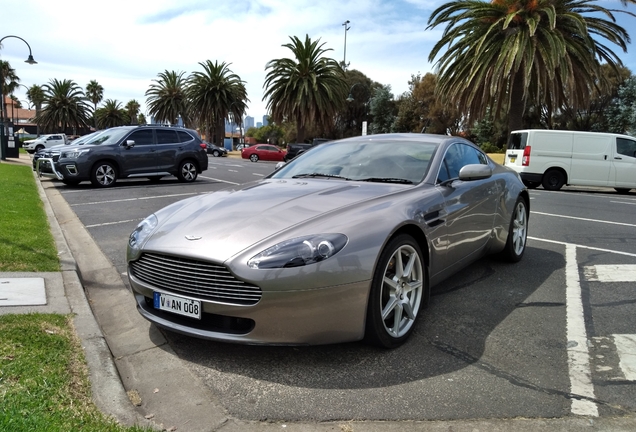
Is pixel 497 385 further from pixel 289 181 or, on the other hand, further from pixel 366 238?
pixel 289 181

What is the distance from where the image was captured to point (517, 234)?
5.65m

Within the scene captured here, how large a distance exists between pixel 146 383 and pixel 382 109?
5879cm

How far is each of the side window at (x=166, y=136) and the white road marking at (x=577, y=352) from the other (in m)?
11.9

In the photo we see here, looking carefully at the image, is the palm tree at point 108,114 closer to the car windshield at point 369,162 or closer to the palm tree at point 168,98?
the palm tree at point 168,98

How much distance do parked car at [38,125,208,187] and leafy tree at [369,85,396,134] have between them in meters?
45.7

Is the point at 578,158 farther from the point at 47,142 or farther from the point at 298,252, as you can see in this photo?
the point at 47,142

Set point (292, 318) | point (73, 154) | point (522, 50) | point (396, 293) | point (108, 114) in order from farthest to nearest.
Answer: point (108, 114) → point (522, 50) → point (73, 154) → point (396, 293) → point (292, 318)

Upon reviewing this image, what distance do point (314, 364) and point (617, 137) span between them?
16.9m

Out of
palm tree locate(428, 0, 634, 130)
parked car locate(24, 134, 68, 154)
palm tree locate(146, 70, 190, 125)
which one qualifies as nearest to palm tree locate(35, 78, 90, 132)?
palm tree locate(146, 70, 190, 125)

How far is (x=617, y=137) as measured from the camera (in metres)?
16.5

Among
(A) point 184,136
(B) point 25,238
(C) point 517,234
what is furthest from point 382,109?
(B) point 25,238

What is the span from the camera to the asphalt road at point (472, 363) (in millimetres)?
2607

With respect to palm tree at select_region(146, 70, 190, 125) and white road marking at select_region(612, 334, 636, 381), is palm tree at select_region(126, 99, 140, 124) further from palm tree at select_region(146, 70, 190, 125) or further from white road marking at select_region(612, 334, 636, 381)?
white road marking at select_region(612, 334, 636, 381)

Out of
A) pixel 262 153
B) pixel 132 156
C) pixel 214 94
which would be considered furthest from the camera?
pixel 214 94
